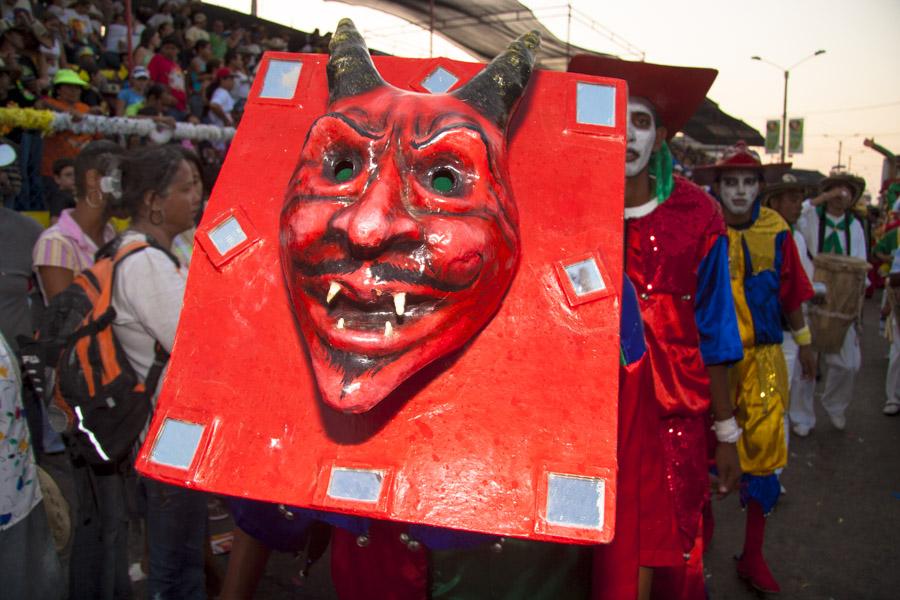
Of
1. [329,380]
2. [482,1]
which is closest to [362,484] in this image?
[329,380]

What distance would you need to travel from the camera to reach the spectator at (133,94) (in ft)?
28.3

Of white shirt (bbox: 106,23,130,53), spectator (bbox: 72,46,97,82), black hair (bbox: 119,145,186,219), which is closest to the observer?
black hair (bbox: 119,145,186,219)

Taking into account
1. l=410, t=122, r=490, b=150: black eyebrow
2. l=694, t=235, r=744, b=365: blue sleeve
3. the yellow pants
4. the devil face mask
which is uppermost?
l=410, t=122, r=490, b=150: black eyebrow

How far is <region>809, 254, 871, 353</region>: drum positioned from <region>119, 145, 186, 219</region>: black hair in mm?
5313

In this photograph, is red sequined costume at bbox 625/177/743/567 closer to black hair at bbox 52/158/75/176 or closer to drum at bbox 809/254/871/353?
drum at bbox 809/254/871/353

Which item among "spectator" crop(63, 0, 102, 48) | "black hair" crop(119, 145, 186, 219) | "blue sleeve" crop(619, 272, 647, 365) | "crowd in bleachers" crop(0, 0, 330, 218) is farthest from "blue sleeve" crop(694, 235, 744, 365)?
"spectator" crop(63, 0, 102, 48)

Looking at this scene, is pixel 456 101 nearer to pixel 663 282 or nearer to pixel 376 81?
pixel 376 81

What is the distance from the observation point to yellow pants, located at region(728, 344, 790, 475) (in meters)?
3.60

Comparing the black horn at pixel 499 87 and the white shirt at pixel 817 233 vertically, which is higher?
the black horn at pixel 499 87

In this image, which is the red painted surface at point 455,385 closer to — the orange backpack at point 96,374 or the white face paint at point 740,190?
the orange backpack at point 96,374

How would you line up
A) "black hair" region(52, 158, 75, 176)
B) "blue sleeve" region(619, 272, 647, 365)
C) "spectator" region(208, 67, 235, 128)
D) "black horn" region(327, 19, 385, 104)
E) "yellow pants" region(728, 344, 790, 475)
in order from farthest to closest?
"spectator" region(208, 67, 235, 128)
"black hair" region(52, 158, 75, 176)
"yellow pants" region(728, 344, 790, 475)
"blue sleeve" region(619, 272, 647, 365)
"black horn" region(327, 19, 385, 104)

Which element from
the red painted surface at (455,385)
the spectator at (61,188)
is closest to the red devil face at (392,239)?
the red painted surface at (455,385)

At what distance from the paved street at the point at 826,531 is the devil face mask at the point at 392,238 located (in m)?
2.73

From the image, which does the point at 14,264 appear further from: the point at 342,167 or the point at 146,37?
the point at 146,37
